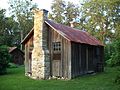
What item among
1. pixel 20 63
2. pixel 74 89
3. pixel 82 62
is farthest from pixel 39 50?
pixel 20 63

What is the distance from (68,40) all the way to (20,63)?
33361mm

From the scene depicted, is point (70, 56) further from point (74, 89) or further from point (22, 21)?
point (22, 21)

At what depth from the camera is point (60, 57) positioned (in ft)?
101

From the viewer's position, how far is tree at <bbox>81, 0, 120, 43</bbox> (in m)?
58.8

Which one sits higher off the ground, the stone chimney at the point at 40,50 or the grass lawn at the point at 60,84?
the stone chimney at the point at 40,50

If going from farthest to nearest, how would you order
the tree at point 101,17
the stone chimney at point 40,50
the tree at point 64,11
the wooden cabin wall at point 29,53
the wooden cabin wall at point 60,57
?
the tree at point 64,11
the tree at point 101,17
the wooden cabin wall at point 29,53
the stone chimney at point 40,50
the wooden cabin wall at point 60,57

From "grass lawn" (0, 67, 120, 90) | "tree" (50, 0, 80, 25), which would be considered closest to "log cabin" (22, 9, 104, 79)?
"grass lawn" (0, 67, 120, 90)

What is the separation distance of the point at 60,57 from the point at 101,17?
30.5 m

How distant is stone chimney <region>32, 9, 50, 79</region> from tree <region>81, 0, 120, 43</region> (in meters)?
29.9

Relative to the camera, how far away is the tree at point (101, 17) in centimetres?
5884

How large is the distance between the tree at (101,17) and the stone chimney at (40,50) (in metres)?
29.9

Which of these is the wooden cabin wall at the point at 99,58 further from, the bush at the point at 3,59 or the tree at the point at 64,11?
the tree at the point at 64,11

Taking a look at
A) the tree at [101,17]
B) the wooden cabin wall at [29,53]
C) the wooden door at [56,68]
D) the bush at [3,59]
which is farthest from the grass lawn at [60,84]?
the tree at [101,17]

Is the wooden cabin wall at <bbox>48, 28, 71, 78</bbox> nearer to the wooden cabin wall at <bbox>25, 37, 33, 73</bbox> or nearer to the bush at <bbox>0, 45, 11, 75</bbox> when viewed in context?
the wooden cabin wall at <bbox>25, 37, 33, 73</bbox>
